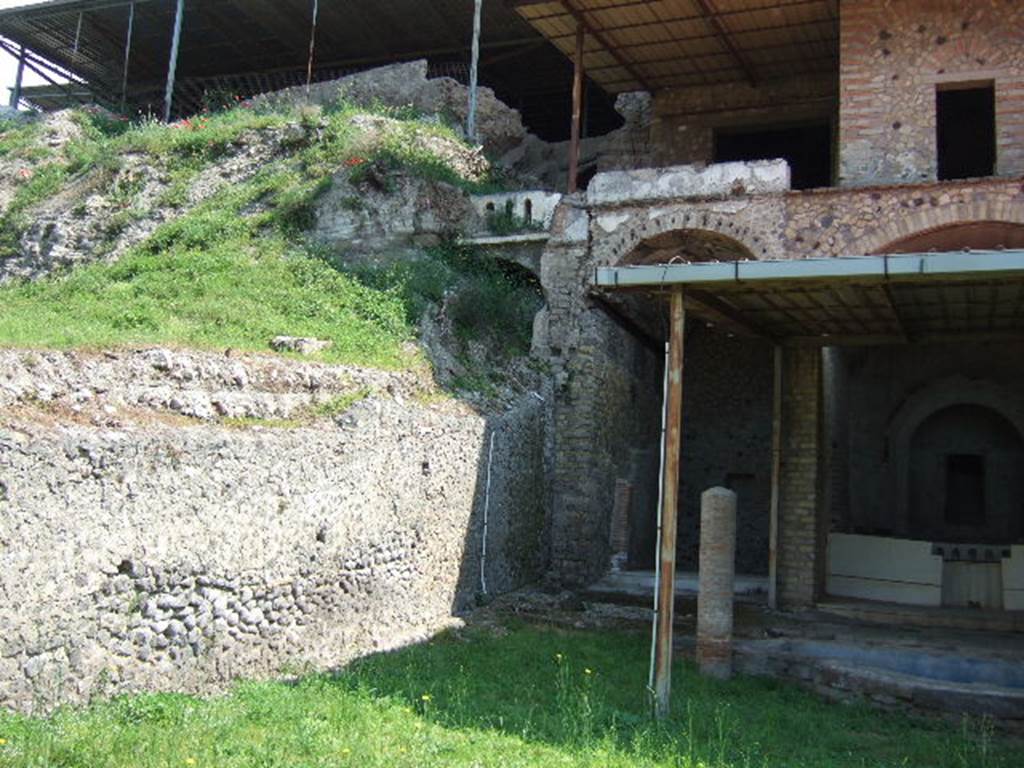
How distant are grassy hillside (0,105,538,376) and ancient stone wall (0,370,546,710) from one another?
5.78 ft

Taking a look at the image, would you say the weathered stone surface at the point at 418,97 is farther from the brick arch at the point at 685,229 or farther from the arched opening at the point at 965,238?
the arched opening at the point at 965,238

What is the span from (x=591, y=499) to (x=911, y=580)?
469 cm

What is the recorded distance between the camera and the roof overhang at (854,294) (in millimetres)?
7508

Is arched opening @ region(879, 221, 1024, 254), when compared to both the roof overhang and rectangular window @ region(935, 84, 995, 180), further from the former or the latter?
rectangular window @ region(935, 84, 995, 180)

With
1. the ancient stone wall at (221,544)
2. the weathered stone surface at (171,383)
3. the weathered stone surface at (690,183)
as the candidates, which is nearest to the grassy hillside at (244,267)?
the weathered stone surface at (171,383)

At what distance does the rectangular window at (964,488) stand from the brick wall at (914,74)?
29.0ft

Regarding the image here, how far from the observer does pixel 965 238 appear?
40.0ft

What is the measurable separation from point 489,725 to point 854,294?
5583 mm

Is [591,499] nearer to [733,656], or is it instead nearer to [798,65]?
[733,656]

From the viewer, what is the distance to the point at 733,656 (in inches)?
376

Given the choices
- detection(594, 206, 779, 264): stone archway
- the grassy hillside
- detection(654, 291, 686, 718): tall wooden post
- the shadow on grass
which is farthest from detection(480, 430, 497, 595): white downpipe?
detection(594, 206, 779, 264): stone archway

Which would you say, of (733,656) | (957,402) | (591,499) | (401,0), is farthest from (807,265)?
(401,0)

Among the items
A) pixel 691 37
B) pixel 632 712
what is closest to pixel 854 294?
pixel 632 712

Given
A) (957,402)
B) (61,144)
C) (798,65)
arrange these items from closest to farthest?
(798,65) < (957,402) < (61,144)
